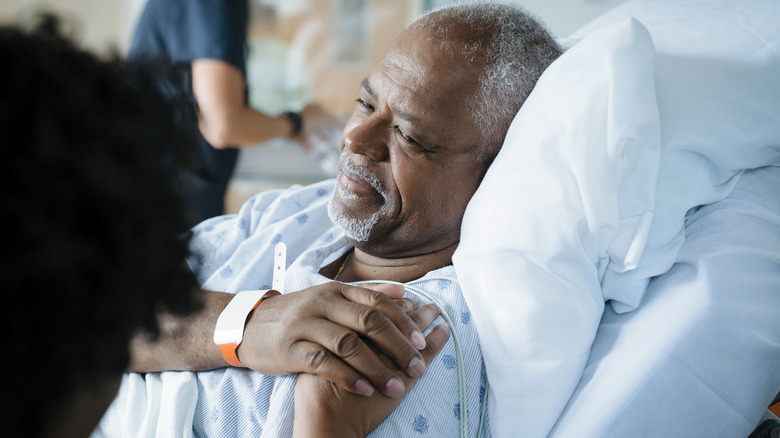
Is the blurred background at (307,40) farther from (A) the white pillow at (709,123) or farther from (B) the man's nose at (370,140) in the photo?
(A) the white pillow at (709,123)

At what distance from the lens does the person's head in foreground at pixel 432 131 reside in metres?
1.21

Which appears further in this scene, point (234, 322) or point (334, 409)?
point (234, 322)

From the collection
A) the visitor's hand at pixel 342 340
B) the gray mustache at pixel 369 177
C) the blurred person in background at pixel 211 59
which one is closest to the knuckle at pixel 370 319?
the visitor's hand at pixel 342 340

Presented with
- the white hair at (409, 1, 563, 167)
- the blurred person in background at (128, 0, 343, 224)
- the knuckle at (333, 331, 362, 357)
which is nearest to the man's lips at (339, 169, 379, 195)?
the white hair at (409, 1, 563, 167)

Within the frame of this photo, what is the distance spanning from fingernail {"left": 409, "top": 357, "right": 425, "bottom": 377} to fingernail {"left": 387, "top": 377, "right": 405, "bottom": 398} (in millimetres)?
25

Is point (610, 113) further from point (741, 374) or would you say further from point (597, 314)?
point (741, 374)

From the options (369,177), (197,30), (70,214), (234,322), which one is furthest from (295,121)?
(70,214)

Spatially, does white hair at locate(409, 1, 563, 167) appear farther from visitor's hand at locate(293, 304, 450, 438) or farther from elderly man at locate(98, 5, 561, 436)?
visitor's hand at locate(293, 304, 450, 438)

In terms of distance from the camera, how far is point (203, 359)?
3.27 feet

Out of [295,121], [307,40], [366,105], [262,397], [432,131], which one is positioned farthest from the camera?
[307,40]

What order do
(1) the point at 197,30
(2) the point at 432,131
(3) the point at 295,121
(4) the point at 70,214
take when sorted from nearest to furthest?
1. (4) the point at 70,214
2. (2) the point at 432,131
3. (1) the point at 197,30
4. (3) the point at 295,121

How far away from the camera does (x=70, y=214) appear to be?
1.40 ft

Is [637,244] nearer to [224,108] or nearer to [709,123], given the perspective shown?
[709,123]

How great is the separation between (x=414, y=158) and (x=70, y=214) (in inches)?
33.1
